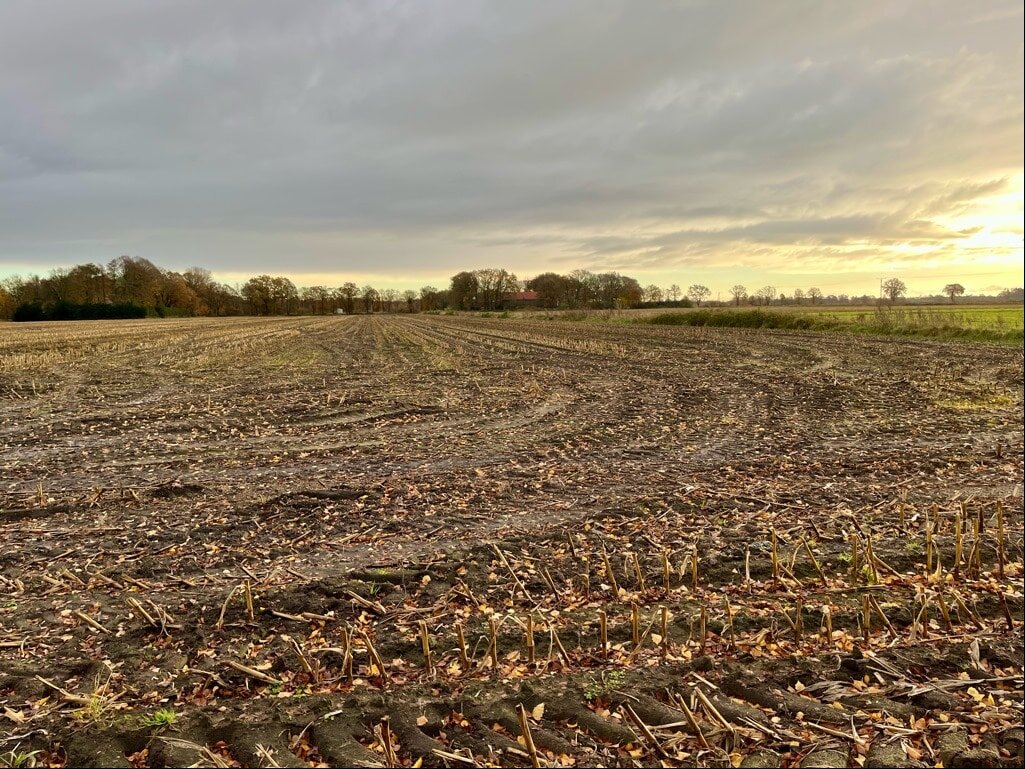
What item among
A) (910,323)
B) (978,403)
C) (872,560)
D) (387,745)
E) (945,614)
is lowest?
(387,745)

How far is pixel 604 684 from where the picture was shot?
12.6 feet

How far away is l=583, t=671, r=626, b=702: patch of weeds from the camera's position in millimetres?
3744

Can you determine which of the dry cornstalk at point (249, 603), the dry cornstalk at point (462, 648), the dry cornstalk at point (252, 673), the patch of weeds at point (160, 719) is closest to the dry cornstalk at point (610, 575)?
the dry cornstalk at point (462, 648)

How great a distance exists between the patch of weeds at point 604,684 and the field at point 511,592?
1 centimetres

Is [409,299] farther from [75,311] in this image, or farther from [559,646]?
[559,646]

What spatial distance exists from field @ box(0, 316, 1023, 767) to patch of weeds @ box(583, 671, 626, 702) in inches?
0.6

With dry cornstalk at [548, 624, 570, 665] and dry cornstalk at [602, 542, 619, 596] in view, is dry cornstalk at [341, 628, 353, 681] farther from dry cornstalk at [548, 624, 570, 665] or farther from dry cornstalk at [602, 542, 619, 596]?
dry cornstalk at [602, 542, 619, 596]

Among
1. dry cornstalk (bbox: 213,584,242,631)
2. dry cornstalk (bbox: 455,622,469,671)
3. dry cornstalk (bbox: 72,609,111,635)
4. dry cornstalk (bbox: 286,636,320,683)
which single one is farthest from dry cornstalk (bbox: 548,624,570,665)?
dry cornstalk (bbox: 72,609,111,635)

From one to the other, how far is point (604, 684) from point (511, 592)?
138 cm

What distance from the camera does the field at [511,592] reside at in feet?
11.2

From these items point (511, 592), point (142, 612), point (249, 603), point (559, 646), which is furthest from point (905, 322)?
point (142, 612)

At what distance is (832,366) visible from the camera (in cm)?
2036

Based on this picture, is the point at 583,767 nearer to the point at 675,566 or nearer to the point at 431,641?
the point at 431,641

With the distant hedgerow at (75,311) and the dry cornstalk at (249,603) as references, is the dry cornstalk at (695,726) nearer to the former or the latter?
the dry cornstalk at (249,603)
